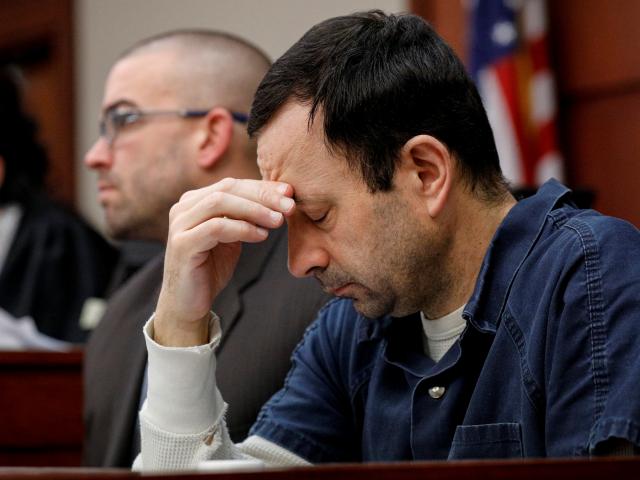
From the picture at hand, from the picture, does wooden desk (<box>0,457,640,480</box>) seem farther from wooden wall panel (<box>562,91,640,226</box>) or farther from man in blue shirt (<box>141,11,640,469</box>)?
wooden wall panel (<box>562,91,640,226</box>)

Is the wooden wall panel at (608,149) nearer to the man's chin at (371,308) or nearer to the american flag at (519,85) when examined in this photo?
the american flag at (519,85)

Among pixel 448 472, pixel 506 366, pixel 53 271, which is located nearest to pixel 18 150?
pixel 53 271

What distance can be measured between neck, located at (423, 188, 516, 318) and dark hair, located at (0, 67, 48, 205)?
2.58 metres

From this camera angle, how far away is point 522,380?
3.96 ft

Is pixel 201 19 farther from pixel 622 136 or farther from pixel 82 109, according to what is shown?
pixel 622 136

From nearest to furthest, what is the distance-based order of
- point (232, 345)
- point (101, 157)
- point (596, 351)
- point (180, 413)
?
point (596, 351)
point (180, 413)
point (232, 345)
point (101, 157)

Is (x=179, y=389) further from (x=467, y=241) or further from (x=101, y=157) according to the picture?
(x=101, y=157)

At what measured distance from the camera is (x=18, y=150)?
3.76 metres

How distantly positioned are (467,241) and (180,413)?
455 mm

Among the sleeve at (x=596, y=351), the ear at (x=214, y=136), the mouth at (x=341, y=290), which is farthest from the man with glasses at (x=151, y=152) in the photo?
the sleeve at (x=596, y=351)

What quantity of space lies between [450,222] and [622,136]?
197 centimetres

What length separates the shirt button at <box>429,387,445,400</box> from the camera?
1.36m

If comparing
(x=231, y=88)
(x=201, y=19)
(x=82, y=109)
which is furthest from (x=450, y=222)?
(x=82, y=109)

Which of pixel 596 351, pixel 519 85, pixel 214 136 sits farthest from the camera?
pixel 519 85
